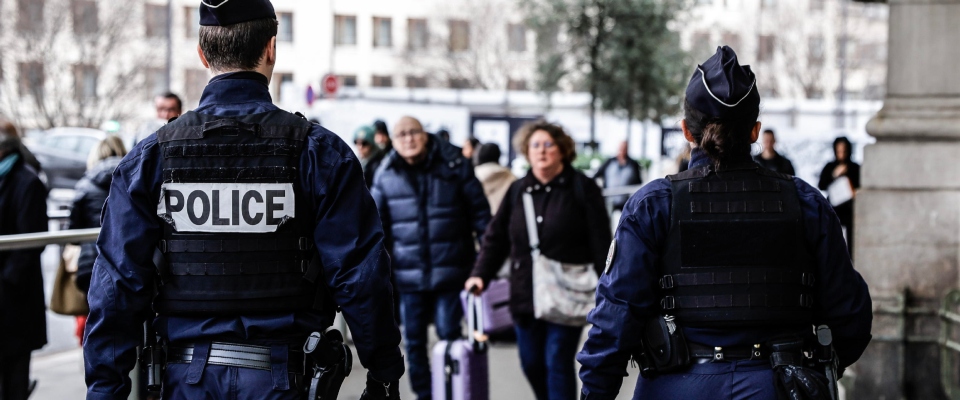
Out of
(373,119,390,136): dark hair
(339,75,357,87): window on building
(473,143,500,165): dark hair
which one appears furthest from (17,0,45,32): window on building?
(339,75,357,87): window on building

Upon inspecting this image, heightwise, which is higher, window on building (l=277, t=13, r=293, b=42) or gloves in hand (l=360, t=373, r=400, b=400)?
window on building (l=277, t=13, r=293, b=42)

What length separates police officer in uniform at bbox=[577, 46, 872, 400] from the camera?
3572mm

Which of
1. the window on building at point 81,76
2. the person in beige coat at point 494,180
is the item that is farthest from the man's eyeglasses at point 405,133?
the window on building at point 81,76

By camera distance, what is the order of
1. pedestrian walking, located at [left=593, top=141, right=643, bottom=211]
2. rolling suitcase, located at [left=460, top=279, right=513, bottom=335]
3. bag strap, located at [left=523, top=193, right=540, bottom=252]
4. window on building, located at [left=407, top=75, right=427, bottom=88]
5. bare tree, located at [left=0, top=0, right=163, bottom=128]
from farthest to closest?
window on building, located at [left=407, top=75, right=427, bottom=88]
bare tree, located at [left=0, top=0, right=163, bottom=128]
pedestrian walking, located at [left=593, top=141, right=643, bottom=211]
rolling suitcase, located at [left=460, top=279, right=513, bottom=335]
bag strap, located at [left=523, top=193, right=540, bottom=252]

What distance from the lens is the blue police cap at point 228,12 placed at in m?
3.47

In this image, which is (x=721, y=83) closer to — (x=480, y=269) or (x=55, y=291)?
(x=480, y=269)

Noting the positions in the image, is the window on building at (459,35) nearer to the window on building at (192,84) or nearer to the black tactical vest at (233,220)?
the window on building at (192,84)

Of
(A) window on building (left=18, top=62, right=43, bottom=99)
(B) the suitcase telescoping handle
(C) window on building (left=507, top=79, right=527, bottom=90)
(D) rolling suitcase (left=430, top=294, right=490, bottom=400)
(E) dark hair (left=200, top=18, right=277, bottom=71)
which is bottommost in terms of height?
(D) rolling suitcase (left=430, top=294, right=490, bottom=400)

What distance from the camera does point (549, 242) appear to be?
21.7 ft

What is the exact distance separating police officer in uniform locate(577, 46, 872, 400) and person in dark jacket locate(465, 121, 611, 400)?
2873 millimetres

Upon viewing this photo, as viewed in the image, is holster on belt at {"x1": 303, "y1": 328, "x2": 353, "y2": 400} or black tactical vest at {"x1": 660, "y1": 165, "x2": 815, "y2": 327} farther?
black tactical vest at {"x1": 660, "y1": 165, "x2": 815, "y2": 327}

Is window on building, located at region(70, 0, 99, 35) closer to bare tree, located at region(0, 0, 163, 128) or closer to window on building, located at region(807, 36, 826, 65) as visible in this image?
bare tree, located at region(0, 0, 163, 128)

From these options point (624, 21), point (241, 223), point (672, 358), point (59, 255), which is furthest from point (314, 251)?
point (624, 21)

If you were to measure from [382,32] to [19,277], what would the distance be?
202 feet
